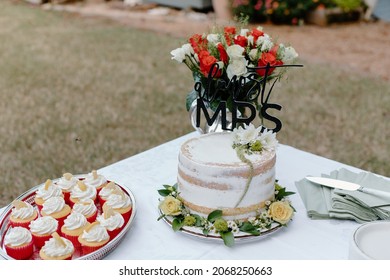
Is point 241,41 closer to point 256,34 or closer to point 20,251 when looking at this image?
point 256,34

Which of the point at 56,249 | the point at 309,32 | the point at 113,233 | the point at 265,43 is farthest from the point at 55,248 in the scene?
the point at 309,32

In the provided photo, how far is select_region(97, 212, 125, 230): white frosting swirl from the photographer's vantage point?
1223 mm

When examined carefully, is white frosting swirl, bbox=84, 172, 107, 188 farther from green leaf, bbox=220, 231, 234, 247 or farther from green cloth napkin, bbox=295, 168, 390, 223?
green cloth napkin, bbox=295, 168, 390, 223

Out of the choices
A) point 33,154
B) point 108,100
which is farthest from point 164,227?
point 108,100

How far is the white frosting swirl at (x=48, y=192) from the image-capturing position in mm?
1348

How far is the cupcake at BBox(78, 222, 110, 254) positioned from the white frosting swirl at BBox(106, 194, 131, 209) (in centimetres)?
13

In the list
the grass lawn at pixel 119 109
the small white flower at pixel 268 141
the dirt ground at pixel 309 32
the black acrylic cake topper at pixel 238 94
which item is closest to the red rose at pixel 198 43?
the black acrylic cake topper at pixel 238 94

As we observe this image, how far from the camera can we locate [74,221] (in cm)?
122

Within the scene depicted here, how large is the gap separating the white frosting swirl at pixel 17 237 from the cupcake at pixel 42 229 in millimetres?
17

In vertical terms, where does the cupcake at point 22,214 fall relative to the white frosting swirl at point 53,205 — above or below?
below

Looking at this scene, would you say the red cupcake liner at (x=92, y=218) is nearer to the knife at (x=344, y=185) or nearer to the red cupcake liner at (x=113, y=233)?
the red cupcake liner at (x=113, y=233)

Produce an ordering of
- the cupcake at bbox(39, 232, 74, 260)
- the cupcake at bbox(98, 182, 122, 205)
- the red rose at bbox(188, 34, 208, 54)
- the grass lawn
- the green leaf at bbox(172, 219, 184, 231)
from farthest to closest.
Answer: the grass lawn < the red rose at bbox(188, 34, 208, 54) < the cupcake at bbox(98, 182, 122, 205) < the green leaf at bbox(172, 219, 184, 231) < the cupcake at bbox(39, 232, 74, 260)

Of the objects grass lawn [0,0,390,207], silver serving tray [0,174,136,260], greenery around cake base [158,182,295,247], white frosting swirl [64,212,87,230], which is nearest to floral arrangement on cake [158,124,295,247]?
greenery around cake base [158,182,295,247]

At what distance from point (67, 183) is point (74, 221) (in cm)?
21
